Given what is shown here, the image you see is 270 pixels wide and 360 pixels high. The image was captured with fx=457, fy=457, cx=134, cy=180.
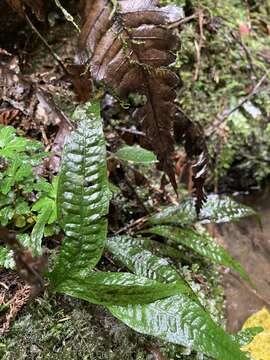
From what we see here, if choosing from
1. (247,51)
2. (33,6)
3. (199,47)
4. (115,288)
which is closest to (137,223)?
(115,288)

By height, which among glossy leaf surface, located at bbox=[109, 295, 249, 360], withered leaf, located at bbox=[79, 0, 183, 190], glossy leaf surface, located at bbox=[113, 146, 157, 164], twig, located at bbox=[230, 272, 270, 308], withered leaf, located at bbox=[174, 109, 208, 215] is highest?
withered leaf, located at bbox=[79, 0, 183, 190]

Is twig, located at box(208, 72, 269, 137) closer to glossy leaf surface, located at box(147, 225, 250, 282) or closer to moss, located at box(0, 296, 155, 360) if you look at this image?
glossy leaf surface, located at box(147, 225, 250, 282)

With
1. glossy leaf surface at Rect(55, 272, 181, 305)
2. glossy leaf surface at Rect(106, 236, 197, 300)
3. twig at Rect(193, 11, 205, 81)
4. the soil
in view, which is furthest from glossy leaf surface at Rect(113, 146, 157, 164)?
twig at Rect(193, 11, 205, 81)

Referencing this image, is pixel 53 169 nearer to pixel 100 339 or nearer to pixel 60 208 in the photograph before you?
pixel 60 208

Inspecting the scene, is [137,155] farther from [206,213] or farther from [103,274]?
[103,274]

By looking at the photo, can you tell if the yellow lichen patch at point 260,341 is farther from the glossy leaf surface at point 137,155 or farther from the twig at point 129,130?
the twig at point 129,130
